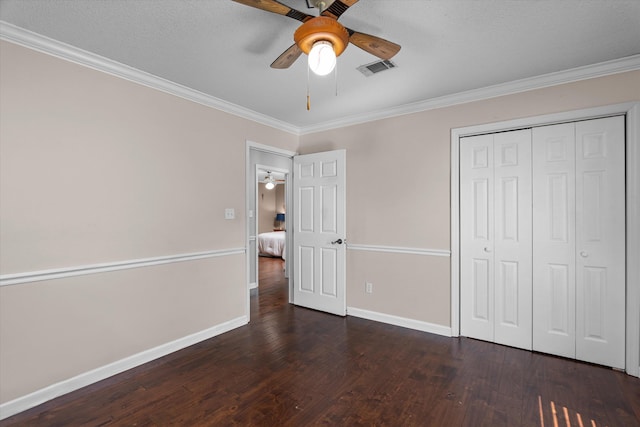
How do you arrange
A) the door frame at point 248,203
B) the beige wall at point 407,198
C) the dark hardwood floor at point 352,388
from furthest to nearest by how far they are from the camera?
1. the door frame at point 248,203
2. the beige wall at point 407,198
3. the dark hardwood floor at point 352,388

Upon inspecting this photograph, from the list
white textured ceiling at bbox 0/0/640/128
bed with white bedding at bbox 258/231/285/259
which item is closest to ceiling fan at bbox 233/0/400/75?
white textured ceiling at bbox 0/0/640/128

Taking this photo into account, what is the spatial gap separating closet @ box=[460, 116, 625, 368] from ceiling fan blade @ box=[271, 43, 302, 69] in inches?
81.7

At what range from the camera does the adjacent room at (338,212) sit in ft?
6.53

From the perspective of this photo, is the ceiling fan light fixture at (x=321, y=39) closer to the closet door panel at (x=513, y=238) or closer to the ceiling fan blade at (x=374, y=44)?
the ceiling fan blade at (x=374, y=44)

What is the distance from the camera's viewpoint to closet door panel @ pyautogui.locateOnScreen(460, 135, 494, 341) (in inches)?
120

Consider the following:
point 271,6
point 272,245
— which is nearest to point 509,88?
point 271,6

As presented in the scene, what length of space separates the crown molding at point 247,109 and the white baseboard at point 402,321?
2309 mm

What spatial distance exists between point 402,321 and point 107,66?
3.67 metres

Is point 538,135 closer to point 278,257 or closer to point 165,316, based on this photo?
point 165,316

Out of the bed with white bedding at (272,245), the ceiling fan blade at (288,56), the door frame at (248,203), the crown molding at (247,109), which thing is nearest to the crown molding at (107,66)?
the crown molding at (247,109)

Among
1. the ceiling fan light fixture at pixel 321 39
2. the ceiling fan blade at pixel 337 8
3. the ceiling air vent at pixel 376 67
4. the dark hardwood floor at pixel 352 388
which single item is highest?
the ceiling air vent at pixel 376 67

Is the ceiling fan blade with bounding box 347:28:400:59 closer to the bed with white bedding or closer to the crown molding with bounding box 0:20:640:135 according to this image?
the crown molding with bounding box 0:20:640:135

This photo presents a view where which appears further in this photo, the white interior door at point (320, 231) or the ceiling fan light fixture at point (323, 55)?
the white interior door at point (320, 231)

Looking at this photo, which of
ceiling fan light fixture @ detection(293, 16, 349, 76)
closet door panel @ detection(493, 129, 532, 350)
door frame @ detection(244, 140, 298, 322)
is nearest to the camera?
ceiling fan light fixture @ detection(293, 16, 349, 76)
